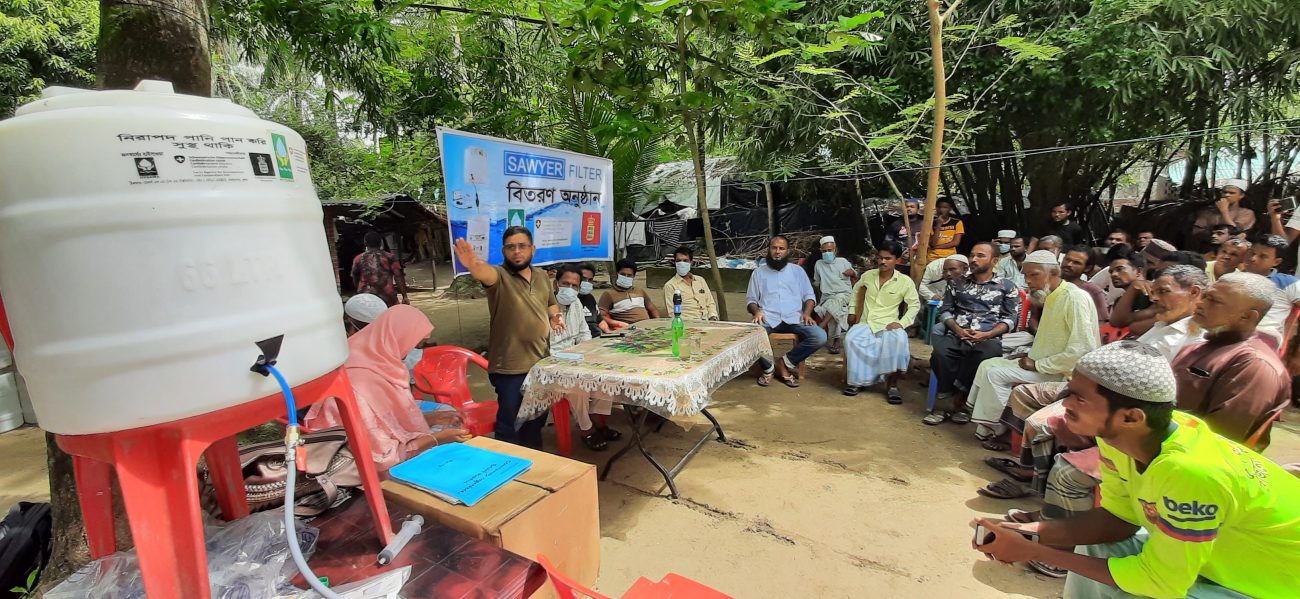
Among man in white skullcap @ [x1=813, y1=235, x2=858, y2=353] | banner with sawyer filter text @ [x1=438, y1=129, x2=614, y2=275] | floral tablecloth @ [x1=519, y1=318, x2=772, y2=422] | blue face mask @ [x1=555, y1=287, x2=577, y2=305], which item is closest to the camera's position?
floral tablecloth @ [x1=519, y1=318, x2=772, y2=422]

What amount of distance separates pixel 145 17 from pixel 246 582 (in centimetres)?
191

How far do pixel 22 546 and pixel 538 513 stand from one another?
6.33 ft

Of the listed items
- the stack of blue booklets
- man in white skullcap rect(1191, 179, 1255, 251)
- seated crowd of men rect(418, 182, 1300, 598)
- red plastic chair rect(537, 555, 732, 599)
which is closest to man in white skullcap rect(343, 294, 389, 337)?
seated crowd of men rect(418, 182, 1300, 598)

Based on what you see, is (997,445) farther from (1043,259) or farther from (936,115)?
(936,115)

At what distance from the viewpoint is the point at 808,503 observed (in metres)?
3.06

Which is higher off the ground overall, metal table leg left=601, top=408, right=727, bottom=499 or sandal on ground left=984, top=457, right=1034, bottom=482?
metal table leg left=601, top=408, right=727, bottom=499

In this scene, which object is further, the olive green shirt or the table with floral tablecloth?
the olive green shirt

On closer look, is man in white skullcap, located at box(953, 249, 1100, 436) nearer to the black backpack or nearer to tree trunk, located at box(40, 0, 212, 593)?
tree trunk, located at box(40, 0, 212, 593)

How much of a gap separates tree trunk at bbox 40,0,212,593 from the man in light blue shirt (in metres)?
4.32

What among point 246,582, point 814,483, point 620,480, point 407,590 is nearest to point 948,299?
point 814,483

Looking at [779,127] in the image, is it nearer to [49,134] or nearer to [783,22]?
[783,22]

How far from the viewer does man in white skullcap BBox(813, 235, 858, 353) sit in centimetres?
625

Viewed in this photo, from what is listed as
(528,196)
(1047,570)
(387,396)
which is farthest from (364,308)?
(1047,570)

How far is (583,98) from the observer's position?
5.73 meters
